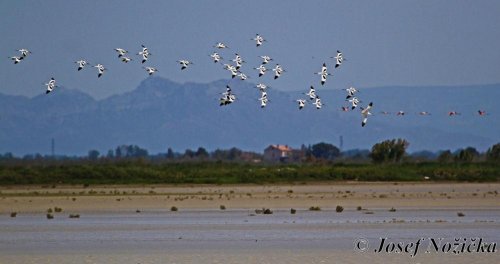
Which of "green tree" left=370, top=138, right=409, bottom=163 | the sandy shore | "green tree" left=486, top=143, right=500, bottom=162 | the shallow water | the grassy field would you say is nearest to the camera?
the shallow water

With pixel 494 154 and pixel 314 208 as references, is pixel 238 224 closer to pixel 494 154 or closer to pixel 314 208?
pixel 314 208

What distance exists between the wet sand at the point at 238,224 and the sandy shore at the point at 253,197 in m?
0.05

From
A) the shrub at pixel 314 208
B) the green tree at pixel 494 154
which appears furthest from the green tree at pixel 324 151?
the shrub at pixel 314 208

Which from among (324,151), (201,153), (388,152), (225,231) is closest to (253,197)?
(225,231)

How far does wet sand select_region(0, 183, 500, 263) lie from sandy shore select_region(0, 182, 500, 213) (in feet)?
0.17

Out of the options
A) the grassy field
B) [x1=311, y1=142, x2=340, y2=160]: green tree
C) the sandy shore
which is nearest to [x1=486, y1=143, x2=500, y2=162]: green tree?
the grassy field

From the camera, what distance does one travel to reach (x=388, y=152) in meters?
110

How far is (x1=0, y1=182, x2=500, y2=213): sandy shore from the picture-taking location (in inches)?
2197

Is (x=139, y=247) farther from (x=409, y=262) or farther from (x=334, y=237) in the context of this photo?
(x=409, y=262)

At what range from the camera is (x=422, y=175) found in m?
86.9

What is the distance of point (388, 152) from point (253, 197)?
47432 mm

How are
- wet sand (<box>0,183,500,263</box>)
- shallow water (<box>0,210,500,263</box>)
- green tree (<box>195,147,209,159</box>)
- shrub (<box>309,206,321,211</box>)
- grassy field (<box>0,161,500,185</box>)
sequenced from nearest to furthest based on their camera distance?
wet sand (<box>0,183,500,263</box>)
shallow water (<box>0,210,500,263</box>)
shrub (<box>309,206,321,211</box>)
grassy field (<box>0,161,500,185</box>)
green tree (<box>195,147,209,159</box>)

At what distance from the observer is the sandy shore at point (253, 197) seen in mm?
55812

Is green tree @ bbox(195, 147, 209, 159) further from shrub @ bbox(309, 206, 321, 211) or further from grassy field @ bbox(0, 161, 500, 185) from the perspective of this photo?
shrub @ bbox(309, 206, 321, 211)
